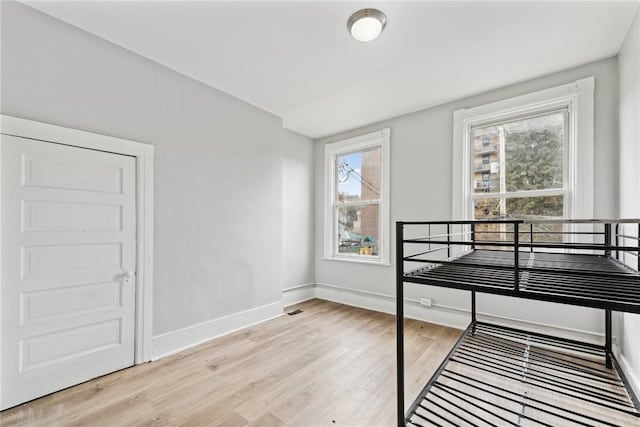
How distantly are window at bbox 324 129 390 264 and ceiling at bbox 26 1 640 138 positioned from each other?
1067mm

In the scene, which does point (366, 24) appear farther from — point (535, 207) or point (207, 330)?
point (207, 330)

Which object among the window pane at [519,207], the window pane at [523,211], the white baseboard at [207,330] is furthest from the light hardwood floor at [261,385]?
the window pane at [519,207]

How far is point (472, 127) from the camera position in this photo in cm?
317

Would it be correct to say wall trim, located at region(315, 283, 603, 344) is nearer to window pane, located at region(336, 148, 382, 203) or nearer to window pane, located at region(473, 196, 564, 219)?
window pane, located at region(473, 196, 564, 219)

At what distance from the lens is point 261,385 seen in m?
2.10

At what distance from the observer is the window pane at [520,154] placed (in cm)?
272

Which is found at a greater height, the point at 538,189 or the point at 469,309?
the point at 538,189

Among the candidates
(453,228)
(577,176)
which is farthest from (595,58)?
(453,228)

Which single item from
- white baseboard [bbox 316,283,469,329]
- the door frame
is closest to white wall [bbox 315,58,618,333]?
white baseboard [bbox 316,283,469,329]

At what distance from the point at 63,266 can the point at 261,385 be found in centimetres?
164

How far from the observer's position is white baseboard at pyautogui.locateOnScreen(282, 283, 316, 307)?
161 inches

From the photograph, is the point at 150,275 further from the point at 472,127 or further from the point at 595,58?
the point at 595,58

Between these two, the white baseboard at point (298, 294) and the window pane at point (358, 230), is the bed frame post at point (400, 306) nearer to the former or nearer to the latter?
the window pane at point (358, 230)

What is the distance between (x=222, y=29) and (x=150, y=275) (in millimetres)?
2054
